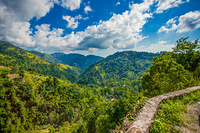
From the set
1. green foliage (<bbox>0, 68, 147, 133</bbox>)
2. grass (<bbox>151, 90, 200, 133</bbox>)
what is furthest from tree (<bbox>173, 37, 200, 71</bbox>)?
green foliage (<bbox>0, 68, 147, 133</bbox>)

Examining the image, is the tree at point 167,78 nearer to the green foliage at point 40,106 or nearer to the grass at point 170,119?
the grass at point 170,119

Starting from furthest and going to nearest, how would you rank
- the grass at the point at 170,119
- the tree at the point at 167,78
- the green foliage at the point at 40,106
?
the green foliage at the point at 40,106 < the tree at the point at 167,78 < the grass at the point at 170,119

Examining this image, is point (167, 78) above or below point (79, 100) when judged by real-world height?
above

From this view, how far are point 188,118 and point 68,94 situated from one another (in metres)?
79.0

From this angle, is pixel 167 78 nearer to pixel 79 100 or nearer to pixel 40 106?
pixel 79 100

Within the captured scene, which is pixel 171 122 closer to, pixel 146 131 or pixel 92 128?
pixel 146 131

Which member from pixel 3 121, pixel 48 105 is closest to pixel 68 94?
pixel 48 105

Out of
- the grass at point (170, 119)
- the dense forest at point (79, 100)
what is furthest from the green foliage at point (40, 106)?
the grass at point (170, 119)

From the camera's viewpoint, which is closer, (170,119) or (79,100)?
(170,119)

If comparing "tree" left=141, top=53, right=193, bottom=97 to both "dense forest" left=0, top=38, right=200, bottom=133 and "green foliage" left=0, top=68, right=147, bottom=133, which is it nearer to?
"dense forest" left=0, top=38, right=200, bottom=133

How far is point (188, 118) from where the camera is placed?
3.96 m

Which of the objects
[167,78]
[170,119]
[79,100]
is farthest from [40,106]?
[170,119]

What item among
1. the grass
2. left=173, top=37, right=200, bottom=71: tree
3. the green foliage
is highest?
left=173, top=37, right=200, bottom=71: tree

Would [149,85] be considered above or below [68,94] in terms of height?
above
